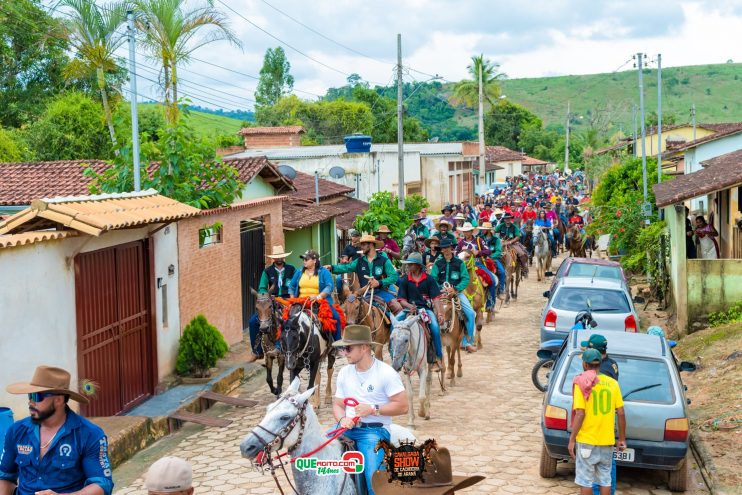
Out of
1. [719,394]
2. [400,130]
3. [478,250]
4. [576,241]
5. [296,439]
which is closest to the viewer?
[296,439]

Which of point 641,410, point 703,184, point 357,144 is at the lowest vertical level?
point 641,410

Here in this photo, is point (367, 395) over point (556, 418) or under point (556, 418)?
over

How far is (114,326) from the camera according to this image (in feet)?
44.6

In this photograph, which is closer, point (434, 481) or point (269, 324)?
point (434, 481)

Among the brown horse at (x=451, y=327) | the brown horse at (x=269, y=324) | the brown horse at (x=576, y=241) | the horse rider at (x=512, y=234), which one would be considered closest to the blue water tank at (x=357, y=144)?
the brown horse at (x=576, y=241)

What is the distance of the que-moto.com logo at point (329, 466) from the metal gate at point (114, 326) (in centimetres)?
672

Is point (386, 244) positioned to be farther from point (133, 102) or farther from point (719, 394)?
point (719, 394)

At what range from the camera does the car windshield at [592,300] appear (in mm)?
15859

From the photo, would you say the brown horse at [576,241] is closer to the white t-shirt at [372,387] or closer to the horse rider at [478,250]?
the horse rider at [478,250]

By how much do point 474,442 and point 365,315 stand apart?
3.00 metres

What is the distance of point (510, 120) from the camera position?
338 ft

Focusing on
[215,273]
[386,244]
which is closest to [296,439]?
[215,273]

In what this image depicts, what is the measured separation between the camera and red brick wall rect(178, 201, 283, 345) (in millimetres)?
16922

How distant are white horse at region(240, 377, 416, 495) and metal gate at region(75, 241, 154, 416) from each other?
261 inches
